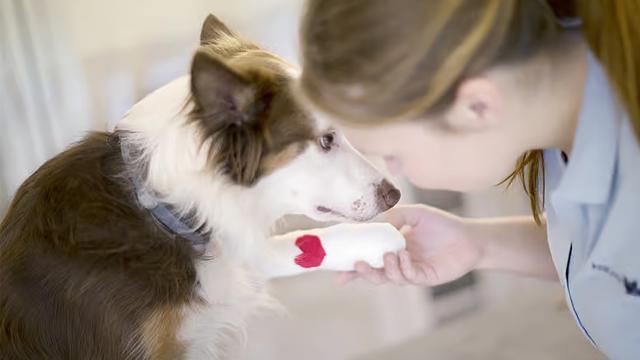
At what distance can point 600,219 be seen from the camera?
1.12m

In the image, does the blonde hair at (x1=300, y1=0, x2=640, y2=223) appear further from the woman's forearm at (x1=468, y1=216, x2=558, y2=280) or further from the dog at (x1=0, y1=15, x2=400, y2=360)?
the woman's forearm at (x1=468, y1=216, x2=558, y2=280)

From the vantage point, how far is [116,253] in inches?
52.1

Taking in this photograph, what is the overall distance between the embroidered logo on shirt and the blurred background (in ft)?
2.14

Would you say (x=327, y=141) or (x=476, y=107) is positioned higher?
(x=476, y=107)

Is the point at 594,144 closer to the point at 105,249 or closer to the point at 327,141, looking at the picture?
the point at 327,141

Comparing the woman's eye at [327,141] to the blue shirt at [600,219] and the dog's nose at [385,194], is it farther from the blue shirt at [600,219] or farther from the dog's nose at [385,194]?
the blue shirt at [600,219]

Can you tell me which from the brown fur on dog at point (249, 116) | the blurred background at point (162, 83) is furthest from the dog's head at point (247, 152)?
the blurred background at point (162, 83)

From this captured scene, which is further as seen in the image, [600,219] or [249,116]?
[249,116]

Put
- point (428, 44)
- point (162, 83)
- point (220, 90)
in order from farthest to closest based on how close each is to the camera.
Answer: point (162, 83) < point (220, 90) < point (428, 44)

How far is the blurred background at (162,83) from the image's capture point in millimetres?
1809

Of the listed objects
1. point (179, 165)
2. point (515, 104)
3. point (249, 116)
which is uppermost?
point (515, 104)

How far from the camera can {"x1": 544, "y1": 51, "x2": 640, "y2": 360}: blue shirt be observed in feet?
3.38

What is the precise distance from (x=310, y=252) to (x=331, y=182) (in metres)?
0.19

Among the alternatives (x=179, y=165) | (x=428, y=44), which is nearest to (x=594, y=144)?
(x=428, y=44)
